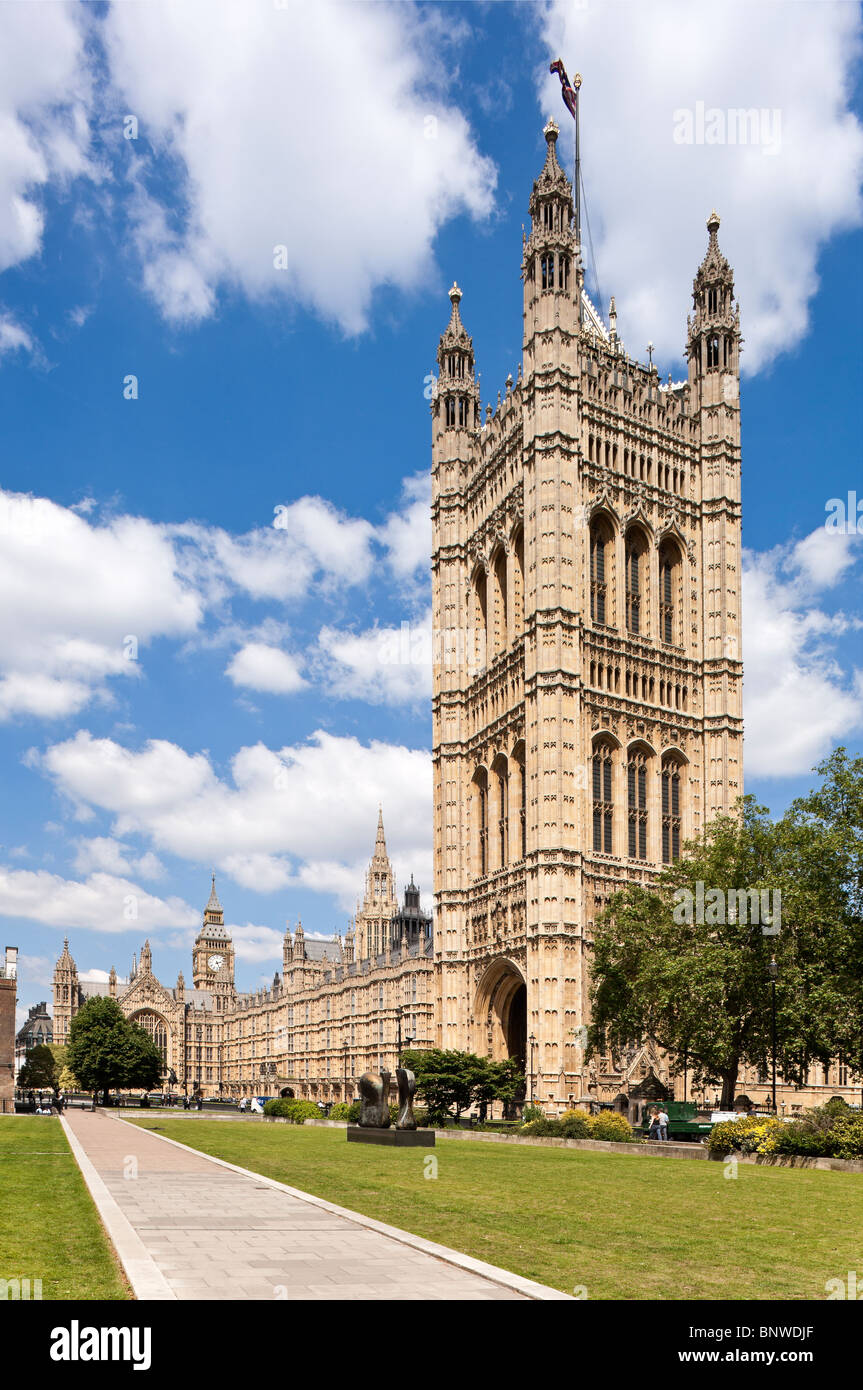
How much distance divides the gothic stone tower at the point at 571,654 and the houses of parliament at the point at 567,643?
0.42 feet

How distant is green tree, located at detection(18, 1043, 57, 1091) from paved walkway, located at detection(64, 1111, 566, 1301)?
128 meters

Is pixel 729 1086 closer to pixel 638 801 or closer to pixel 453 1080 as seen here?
pixel 453 1080

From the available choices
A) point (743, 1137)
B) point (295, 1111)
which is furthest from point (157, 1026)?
point (743, 1137)

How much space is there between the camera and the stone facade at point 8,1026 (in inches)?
2285

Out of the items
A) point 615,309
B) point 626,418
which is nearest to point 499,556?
point 626,418

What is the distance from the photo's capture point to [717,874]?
43.8 m

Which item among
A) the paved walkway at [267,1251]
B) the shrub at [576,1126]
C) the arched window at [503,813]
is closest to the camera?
the paved walkway at [267,1251]

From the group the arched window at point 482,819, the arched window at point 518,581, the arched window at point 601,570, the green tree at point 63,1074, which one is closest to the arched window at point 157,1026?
the green tree at point 63,1074

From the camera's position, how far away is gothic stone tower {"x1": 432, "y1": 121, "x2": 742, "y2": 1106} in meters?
59.1

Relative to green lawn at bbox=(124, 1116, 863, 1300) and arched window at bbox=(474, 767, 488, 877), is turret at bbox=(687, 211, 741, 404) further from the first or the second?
green lawn at bbox=(124, 1116, 863, 1300)

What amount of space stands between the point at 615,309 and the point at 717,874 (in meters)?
49.6

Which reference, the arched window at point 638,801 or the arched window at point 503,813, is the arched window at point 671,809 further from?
the arched window at point 503,813

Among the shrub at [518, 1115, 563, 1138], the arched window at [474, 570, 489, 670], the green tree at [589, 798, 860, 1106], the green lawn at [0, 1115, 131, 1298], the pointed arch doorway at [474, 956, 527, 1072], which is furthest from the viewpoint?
the arched window at [474, 570, 489, 670]

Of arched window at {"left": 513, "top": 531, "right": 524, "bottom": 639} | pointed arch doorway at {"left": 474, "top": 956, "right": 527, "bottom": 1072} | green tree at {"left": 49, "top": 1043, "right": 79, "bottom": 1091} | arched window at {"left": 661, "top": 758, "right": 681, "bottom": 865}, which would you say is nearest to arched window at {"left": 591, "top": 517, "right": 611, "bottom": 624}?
arched window at {"left": 513, "top": 531, "right": 524, "bottom": 639}
